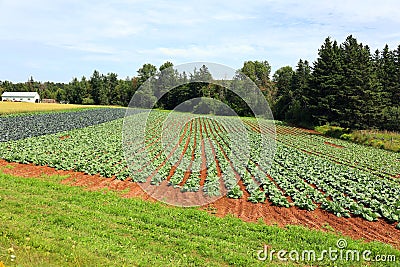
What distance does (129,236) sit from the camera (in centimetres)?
765

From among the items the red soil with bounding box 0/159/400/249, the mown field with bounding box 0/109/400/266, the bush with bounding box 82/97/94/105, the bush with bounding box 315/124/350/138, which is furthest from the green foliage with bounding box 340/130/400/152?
the bush with bounding box 82/97/94/105

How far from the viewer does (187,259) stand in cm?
668

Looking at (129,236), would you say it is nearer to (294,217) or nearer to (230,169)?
(294,217)

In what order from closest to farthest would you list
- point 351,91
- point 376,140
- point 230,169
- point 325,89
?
point 230,169 → point 376,140 → point 351,91 → point 325,89

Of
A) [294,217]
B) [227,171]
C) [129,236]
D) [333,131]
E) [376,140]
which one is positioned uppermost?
[333,131]

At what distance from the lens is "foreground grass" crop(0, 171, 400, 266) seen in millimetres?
6430

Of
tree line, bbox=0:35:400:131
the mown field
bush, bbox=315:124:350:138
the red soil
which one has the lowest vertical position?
the red soil

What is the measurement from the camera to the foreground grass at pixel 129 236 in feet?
21.1

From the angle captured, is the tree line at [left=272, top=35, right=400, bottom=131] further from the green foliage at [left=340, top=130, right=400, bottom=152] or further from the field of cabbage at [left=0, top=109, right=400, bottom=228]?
the field of cabbage at [left=0, top=109, right=400, bottom=228]

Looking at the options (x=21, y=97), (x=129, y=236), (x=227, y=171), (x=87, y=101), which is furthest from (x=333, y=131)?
(x=21, y=97)

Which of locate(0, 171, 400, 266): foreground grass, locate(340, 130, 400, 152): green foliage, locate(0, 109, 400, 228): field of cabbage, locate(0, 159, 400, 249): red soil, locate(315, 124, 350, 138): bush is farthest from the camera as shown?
locate(315, 124, 350, 138): bush

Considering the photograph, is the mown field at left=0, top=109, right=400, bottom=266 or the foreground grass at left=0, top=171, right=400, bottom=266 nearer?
the foreground grass at left=0, top=171, right=400, bottom=266

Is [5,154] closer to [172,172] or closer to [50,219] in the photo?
[172,172]

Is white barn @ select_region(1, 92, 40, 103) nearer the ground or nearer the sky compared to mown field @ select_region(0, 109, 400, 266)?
nearer the sky
